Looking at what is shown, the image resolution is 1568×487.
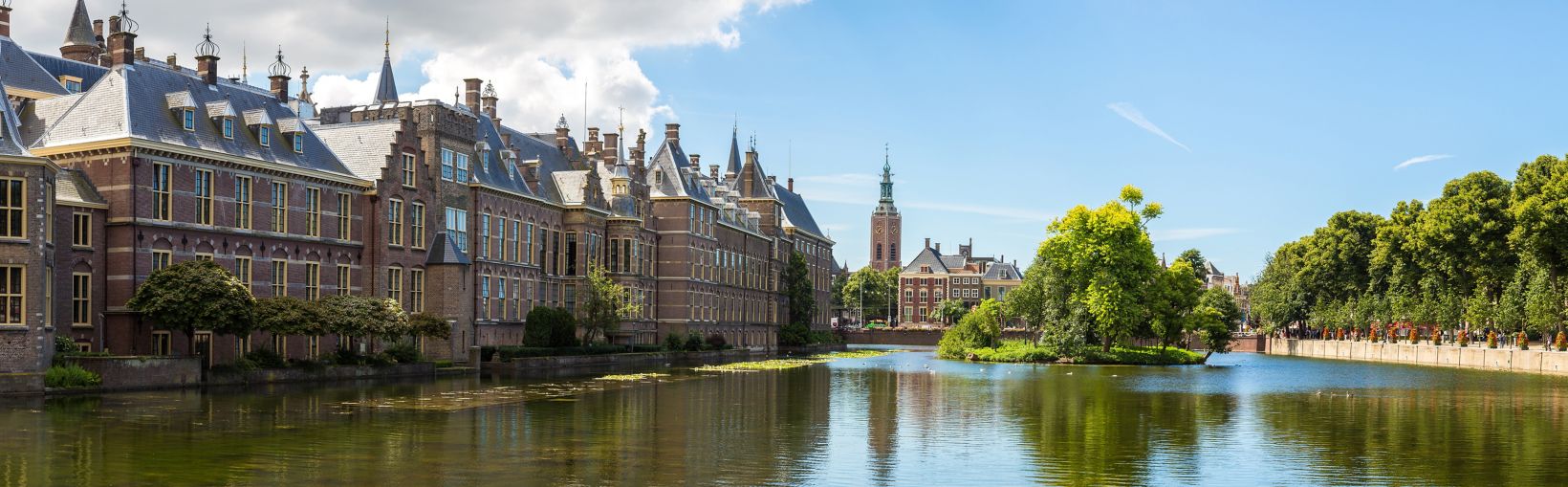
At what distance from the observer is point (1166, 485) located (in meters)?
21.9

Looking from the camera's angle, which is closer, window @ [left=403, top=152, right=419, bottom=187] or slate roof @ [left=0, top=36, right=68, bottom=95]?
slate roof @ [left=0, top=36, right=68, bottom=95]

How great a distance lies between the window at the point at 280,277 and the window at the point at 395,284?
20.9ft

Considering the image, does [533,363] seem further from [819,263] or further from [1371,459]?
[819,263]

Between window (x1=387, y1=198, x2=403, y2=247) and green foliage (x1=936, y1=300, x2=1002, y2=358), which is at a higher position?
window (x1=387, y1=198, x2=403, y2=247)

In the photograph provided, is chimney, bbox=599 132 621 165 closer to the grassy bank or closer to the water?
the grassy bank

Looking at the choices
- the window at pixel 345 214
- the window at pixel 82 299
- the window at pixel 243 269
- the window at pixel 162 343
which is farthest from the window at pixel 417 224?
the window at pixel 82 299

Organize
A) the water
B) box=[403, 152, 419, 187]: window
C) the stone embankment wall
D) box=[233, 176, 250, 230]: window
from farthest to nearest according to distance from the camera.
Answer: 1. the stone embankment wall
2. box=[403, 152, 419, 187]: window
3. box=[233, 176, 250, 230]: window
4. the water

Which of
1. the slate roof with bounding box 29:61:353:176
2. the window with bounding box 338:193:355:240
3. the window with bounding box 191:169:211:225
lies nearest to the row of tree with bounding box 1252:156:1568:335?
the window with bounding box 338:193:355:240

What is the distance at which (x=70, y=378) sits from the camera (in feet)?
134

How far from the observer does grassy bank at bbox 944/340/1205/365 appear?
77.7m

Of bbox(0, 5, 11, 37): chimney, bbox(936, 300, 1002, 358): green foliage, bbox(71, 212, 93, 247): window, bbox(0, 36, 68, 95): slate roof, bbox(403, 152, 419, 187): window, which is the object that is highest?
bbox(0, 5, 11, 37): chimney

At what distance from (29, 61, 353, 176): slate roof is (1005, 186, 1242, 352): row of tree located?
42703 mm

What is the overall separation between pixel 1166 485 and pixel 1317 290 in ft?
353

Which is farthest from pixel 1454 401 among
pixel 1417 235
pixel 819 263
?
pixel 819 263
